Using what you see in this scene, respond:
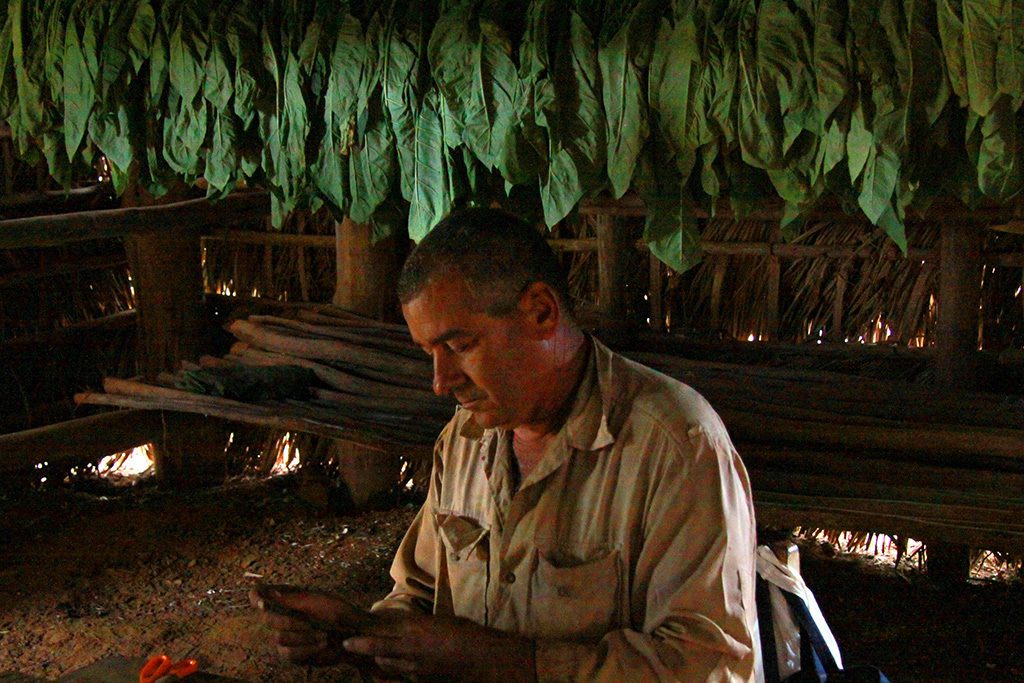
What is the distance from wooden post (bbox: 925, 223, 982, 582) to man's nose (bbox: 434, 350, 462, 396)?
2.87 metres

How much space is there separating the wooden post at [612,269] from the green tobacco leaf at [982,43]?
2688mm

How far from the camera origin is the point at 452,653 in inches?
71.7

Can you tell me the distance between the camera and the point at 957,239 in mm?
4211

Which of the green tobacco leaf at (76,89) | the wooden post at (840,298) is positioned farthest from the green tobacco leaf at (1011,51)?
the wooden post at (840,298)

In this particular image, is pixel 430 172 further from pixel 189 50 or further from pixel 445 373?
pixel 445 373

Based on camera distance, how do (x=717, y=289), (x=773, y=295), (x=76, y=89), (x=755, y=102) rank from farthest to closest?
1. (x=717, y=289)
2. (x=773, y=295)
3. (x=76, y=89)
4. (x=755, y=102)

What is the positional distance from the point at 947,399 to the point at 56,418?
5.05 meters

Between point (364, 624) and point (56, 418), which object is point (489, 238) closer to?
point (364, 624)

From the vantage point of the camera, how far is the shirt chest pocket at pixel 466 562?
6.78 feet

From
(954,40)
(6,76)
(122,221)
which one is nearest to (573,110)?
(954,40)

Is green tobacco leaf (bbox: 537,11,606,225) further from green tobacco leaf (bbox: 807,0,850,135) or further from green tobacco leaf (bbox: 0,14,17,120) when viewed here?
green tobacco leaf (bbox: 0,14,17,120)

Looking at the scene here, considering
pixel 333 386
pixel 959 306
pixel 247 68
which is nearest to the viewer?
pixel 247 68

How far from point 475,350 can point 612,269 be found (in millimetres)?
3270

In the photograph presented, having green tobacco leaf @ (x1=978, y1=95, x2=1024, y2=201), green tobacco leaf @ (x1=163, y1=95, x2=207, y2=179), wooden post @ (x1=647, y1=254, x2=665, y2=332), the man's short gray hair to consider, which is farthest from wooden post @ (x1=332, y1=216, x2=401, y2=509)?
the man's short gray hair
